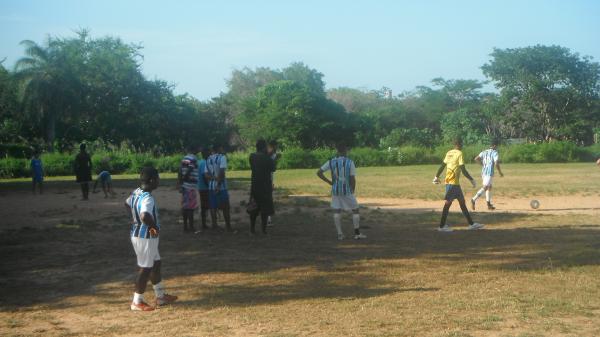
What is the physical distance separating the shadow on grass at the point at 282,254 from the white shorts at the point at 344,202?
611 millimetres

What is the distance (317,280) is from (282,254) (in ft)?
6.56

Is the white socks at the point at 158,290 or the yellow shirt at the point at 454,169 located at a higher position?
the yellow shirt at the point at 454,169

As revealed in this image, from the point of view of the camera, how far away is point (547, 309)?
653 cm

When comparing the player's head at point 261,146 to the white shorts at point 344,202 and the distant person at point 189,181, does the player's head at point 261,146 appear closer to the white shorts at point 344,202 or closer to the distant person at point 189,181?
the distant person at point 189,181

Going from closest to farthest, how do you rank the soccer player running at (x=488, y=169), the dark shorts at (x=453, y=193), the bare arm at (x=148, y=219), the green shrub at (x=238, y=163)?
the bare arm at (x=148, y=219) → the dark shorts at (x=453, y=193) → the soccer player running at (x=488, y=169) → the green shrub at (x=238, y=163)

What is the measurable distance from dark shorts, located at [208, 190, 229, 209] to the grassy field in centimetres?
66

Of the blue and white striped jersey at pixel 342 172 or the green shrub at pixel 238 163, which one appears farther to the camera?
the green shrub at pixel 238 163

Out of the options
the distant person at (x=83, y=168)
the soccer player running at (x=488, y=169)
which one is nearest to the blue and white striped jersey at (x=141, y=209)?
the soccer player running at (x=488, y=169)

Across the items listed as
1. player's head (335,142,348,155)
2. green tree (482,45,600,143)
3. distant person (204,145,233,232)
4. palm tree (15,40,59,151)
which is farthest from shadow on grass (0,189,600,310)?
green tree (482,45,600,143)

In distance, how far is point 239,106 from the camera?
209 feet

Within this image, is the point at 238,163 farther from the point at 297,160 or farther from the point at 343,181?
the point at 343,181

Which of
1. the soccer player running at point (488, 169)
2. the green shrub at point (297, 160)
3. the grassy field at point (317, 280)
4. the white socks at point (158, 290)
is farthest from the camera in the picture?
the green shrub at point (297, 160)

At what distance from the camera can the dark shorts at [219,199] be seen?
12.3 metres

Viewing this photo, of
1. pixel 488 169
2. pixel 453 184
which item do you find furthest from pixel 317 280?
pixel 488 169
